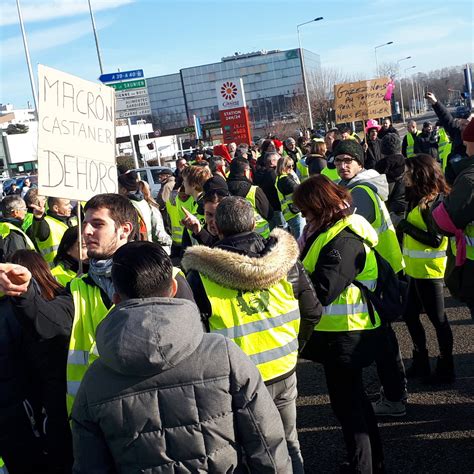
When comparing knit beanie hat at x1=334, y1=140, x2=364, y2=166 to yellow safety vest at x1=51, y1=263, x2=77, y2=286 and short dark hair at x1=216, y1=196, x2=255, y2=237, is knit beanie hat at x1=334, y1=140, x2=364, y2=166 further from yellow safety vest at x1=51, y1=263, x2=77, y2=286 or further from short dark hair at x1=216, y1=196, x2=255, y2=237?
yellow safety vest at x1=51, y1=263, x2=77, y2=286

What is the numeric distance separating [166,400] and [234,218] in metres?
1.38

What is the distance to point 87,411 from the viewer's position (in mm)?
2094

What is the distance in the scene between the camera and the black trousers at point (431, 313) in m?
4.96

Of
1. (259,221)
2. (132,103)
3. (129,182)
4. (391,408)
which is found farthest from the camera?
(132,103)

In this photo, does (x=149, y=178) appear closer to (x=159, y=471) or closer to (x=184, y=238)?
(x=184, y=238)

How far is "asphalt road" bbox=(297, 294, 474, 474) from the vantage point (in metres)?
3.96

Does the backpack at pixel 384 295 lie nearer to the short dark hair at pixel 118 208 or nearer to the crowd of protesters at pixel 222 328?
the crowd of protesters at pixel 222 328

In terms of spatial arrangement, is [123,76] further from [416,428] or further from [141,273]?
[141,273]

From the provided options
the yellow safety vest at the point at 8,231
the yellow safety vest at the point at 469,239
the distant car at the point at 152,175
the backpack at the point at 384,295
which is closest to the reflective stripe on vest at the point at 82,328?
the backpack at the point at 384,295

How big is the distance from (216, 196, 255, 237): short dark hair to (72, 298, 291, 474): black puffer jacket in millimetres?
1175

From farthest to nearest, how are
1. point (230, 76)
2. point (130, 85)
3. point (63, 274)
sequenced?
1. point (230, 76)
2. point (130, 85)
3. point (63, 274)

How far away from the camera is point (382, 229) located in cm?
481

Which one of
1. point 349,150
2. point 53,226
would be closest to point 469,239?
point 349,150

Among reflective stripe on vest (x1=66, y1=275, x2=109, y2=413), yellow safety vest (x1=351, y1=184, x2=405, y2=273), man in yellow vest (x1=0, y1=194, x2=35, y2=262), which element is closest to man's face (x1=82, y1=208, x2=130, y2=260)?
reflective stripe on vest (x1=66, y1=275, x2=109, y2=413)
